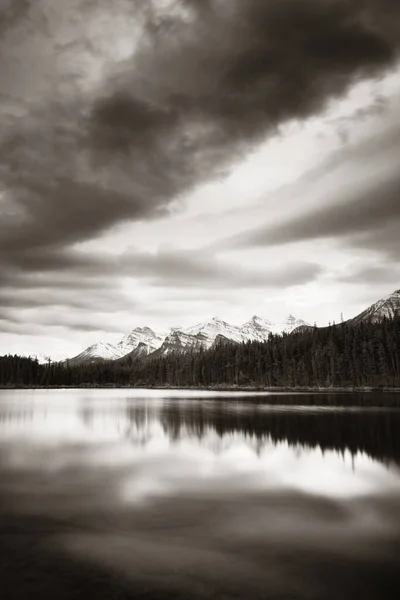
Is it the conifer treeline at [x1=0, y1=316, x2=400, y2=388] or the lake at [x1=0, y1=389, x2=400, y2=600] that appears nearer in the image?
the lake at [x1=0, y1=389, x2=400, y2=600]

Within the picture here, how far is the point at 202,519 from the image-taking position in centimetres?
1358

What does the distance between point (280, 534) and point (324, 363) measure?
6062 inches

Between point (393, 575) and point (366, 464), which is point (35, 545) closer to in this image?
point (393, 575)

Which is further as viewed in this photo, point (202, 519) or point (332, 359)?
point (332, 359)

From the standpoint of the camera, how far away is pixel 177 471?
20.8 metres

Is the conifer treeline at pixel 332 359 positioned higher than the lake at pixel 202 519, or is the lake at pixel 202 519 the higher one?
the conifer treeline at pixel 332 359

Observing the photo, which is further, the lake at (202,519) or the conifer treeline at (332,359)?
the conifer treeline at (332,359)

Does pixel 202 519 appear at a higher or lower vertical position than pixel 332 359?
lower

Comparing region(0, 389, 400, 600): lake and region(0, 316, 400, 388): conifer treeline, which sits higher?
region(0, 316, 400, 388): conifer treeline

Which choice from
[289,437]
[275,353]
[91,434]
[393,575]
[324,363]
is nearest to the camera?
[393,575]

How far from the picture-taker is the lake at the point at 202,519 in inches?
355

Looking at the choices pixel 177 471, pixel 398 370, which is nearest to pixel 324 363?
pixel 398 370

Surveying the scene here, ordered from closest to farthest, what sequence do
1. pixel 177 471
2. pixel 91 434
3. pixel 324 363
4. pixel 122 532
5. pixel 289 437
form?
pixel 122 532, pixel 177 471, pixel 289 437, pixel 91 434, pixel 324 363

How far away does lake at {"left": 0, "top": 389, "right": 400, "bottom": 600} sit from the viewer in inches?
355
